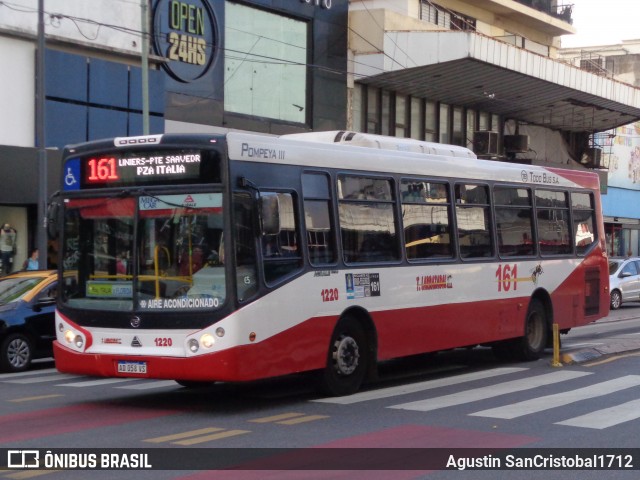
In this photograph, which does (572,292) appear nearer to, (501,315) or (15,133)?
(501,315)

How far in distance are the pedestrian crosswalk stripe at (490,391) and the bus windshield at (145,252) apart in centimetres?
269

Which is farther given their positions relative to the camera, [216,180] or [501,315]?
[501,315]

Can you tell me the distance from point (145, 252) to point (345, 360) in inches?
111

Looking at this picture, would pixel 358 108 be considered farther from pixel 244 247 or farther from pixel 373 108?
pixel 244 247

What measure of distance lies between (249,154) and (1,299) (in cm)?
722

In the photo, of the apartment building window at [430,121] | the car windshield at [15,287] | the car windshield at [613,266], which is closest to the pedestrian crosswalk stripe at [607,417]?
the car windshield at [15,287]

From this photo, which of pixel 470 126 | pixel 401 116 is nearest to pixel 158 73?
pixel 401 116

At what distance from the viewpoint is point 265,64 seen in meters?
32.5

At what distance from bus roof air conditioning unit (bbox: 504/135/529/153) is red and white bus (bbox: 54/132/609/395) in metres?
31.9

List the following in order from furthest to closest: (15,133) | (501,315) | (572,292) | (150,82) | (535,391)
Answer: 1. (150,82)
2. (15,133)
3. (572,292)
4. (501,315)
5. (535,391)

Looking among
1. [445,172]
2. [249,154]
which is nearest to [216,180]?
[249,154]

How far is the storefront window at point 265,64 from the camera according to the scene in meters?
31.3

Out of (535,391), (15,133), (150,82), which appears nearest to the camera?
(535,391)

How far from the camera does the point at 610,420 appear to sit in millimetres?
10984
